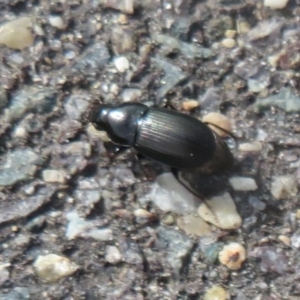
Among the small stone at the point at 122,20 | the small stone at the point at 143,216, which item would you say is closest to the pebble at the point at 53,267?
the small stone at the point at 143,216

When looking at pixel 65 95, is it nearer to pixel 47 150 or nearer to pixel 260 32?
pixel 47 150

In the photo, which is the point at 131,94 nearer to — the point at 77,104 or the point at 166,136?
the point at 77,104

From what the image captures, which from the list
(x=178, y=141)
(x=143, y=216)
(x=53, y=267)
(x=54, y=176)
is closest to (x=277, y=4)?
(x=178, y=141)

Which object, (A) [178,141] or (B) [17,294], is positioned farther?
(A) [178,141]

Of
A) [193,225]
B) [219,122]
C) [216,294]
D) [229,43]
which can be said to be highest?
[229,43]

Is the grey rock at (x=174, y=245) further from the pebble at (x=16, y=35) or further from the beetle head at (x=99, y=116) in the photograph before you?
the pebble at (x=16, y=35)

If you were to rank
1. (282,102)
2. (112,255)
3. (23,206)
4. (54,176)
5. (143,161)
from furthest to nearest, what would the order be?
(282,102) < (143,161) < (54,176) < (23,206) < (112,255)

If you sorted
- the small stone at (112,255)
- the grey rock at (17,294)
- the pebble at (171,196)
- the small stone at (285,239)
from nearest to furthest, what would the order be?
the grey rock at (17,294) < the small stone at (112,255) < the small stone at (285,239) < the pebble at (171,196)

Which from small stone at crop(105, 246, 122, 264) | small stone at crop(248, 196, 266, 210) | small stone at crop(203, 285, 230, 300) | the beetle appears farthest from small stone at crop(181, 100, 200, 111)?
small stone at crop(203, 285, 230, 300)
